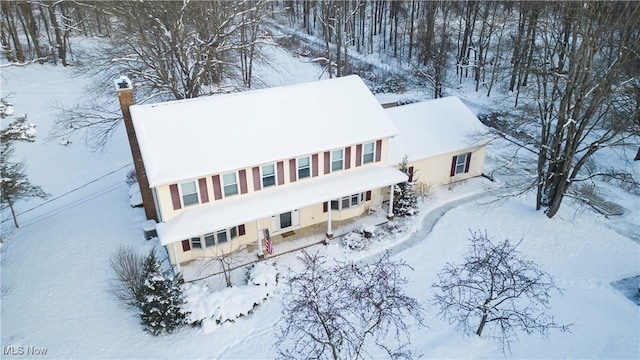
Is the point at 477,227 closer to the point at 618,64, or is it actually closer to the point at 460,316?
the point at 460,316

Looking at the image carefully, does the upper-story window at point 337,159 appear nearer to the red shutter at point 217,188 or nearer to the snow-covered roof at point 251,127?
the snow-covered roof at point 251,127

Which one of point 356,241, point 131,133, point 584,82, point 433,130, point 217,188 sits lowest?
point 356,241

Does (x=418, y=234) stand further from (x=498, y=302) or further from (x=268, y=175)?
(x=268, y=175)

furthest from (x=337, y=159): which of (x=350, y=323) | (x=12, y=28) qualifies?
(x=12, y=28)

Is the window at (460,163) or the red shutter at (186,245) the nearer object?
the red shutter at (186,245)

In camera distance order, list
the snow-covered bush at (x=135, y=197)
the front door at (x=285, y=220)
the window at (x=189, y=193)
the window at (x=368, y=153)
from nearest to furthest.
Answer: the window at (x=189, y=193), the front door at (x=285, y=220), the window at (x=368, y=153), the snow-covered bush at (x=135, y=197)

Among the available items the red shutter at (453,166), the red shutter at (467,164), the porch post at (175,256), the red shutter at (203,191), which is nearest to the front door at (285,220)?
the red shutter at (203,191)
